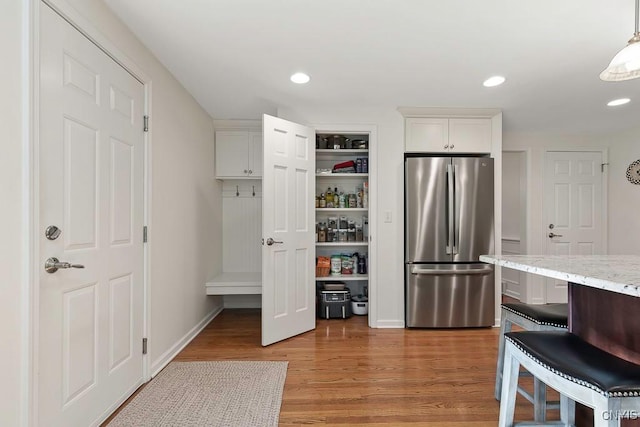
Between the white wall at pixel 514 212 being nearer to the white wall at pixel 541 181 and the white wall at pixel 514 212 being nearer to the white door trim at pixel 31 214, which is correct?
the white wall at pixel 541 181

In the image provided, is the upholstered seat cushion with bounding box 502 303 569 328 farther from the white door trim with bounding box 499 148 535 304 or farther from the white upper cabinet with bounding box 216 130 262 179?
the white upper cabinet with bounding box 216 130 262 179

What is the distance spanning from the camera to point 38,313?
127 cm

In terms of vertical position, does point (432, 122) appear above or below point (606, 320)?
above

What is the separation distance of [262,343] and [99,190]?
1798mm

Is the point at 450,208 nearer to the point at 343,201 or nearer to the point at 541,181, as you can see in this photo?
the point at 343,201

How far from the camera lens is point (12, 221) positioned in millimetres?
1173

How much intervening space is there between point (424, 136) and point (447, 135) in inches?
9.4

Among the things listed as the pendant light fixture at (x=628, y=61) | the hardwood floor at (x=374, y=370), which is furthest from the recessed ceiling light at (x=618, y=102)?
the hardwood floor at (x=374, y=370)

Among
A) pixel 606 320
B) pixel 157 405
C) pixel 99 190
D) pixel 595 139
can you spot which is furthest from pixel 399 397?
pixel 595 139

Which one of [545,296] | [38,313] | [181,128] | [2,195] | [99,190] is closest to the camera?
[2,195]

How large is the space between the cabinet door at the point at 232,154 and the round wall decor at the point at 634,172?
470 cm

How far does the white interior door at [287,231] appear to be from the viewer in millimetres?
2734

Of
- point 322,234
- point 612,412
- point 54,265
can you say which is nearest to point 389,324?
point 322,234

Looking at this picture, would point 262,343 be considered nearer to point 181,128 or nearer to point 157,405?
point 157,405
